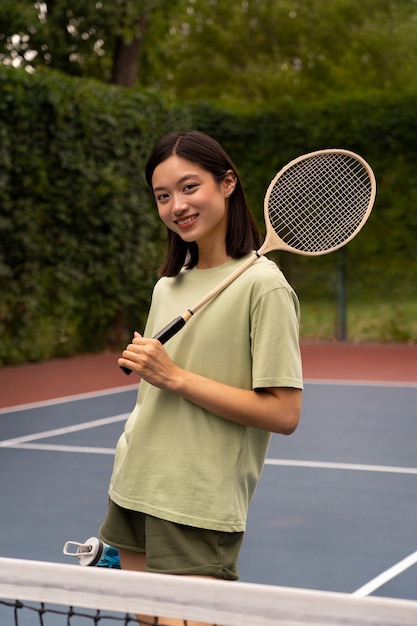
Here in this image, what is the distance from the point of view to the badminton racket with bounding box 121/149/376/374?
8.55 ft

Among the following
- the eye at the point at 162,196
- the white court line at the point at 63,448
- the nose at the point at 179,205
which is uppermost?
Answer: the eye at the point at 162,196

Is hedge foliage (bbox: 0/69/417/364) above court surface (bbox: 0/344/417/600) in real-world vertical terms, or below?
above

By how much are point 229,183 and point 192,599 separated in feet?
2.89

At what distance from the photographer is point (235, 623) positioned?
72.4 inches

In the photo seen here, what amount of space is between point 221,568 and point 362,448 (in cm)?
548

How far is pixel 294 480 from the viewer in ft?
21.2

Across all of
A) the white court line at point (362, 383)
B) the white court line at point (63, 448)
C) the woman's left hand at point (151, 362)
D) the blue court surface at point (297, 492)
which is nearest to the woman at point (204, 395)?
the woman's left hand at point (151, 362)

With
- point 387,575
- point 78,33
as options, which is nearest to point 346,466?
point 387,575

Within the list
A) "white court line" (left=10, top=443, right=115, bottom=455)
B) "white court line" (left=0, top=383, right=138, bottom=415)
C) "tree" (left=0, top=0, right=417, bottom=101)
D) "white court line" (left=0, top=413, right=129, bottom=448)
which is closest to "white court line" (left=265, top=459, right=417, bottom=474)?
"white court line" (left=10, top=443, right=115, bottom=455)

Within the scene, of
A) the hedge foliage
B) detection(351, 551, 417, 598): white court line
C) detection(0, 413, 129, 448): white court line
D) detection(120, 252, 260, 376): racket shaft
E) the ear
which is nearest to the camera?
detection(120, 252, 260, 376): racket shaft

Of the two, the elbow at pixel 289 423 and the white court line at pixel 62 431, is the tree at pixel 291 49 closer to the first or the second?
the white court line at pixel 62 431

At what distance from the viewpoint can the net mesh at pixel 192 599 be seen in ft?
5.72

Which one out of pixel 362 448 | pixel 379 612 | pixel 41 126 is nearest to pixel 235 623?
pixel 379 612

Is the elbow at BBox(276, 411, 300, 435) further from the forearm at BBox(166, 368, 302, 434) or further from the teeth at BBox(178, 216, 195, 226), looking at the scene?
the teeth at BBox(178, 216, 195, 226)
